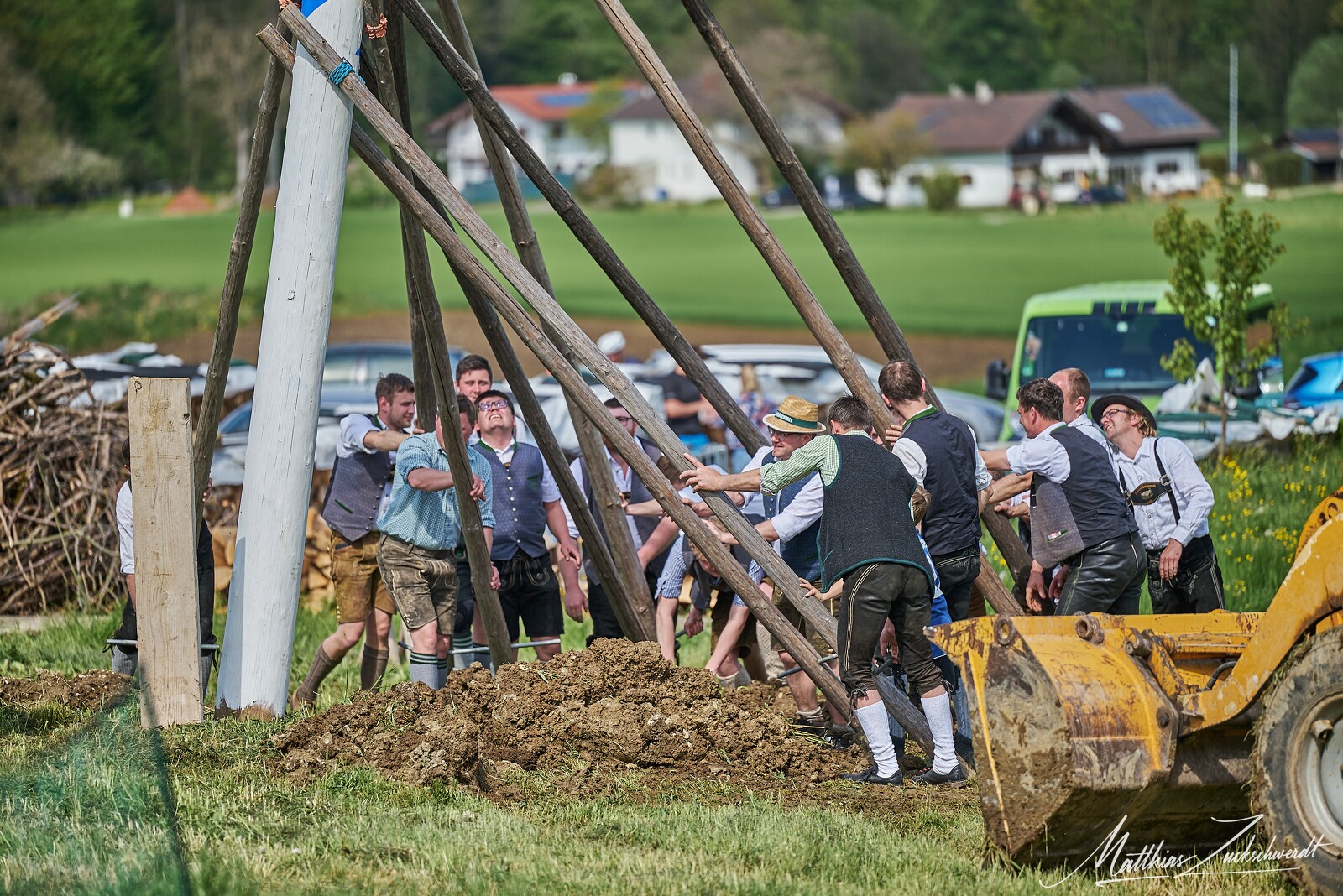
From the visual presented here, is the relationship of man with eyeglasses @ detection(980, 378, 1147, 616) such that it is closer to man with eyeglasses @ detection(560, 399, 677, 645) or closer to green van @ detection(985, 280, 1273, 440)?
man with eyeglasses @ detection(560, 399, 677, 645)

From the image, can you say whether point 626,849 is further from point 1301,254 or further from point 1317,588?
point 1301,254

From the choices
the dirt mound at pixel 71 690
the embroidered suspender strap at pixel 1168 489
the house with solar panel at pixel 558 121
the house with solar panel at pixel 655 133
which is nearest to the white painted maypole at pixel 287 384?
the dirt mound at pixel 71 690

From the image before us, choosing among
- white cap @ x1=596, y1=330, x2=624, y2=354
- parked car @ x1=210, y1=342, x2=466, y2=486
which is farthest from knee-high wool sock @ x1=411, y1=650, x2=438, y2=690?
white cap @ x1=596, y1=330, x2=624, y2=354

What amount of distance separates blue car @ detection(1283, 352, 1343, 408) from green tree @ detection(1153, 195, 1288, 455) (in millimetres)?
2363

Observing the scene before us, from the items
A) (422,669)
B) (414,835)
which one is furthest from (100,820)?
(422,669)

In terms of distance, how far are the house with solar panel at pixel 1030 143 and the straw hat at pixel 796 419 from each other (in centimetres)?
5415

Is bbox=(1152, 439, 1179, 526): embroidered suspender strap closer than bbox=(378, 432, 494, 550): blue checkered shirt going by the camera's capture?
Yes

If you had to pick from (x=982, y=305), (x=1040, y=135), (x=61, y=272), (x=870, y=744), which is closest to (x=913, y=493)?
(x=870, y=744)

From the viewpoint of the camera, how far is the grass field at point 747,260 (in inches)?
1478

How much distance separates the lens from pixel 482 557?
8.41 metres

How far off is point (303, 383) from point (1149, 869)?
4311mm

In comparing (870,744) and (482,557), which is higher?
(482,557)

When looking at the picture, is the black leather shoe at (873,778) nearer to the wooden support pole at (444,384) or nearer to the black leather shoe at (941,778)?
the black leather shoe at (941,778)

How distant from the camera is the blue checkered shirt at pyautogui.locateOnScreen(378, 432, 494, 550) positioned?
8.53 metres
